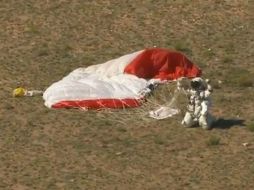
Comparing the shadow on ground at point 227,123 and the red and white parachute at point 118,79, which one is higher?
the red and white parachute at point 118,79

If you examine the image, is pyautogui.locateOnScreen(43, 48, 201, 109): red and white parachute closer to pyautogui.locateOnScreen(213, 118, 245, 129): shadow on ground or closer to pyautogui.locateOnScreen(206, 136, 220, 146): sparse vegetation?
pyautogui.locateOnScreen(213, 118, 245, 129): shadow on ground

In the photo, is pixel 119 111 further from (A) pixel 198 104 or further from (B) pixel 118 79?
(A) pixel 198 104

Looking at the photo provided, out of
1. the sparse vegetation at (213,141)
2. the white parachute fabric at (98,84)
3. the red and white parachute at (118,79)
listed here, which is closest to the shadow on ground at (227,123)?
the sparse vegetation at (213,141)

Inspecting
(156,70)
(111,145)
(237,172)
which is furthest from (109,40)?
(237,172)

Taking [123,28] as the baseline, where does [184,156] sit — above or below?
below

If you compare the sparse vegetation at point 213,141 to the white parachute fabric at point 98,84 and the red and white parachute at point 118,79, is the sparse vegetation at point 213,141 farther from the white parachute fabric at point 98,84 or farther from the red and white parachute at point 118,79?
the white parachute fabric at point 98,84

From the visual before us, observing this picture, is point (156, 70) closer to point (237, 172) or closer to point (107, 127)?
point (107, 127)
